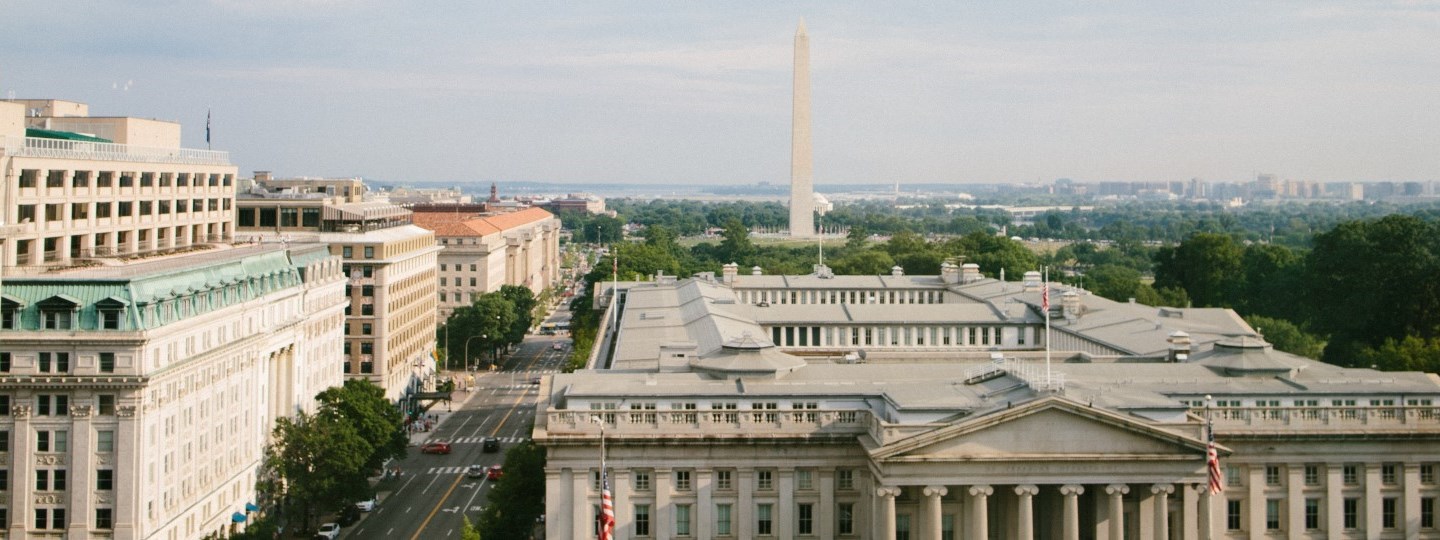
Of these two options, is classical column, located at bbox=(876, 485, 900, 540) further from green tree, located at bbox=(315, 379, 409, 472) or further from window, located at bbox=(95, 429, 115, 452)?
green tree, located at bbox=(315, 379, 409, 472)

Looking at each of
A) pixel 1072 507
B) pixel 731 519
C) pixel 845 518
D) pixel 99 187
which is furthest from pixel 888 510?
pixel 99 187

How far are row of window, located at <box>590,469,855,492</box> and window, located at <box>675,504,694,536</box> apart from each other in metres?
0.93

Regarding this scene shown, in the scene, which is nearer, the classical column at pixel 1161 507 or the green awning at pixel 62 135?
the classical column at pixel 1161 507

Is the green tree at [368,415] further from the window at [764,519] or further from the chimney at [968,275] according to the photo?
the chimney at [968,275]

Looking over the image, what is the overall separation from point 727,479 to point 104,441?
34163 millimetres

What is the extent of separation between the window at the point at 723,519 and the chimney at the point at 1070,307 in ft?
189

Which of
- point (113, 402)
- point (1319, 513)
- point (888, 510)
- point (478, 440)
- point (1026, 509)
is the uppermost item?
point (113, 402)

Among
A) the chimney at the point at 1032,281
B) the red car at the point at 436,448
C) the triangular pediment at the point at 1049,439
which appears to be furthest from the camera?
the chimney at the point at 1032,281

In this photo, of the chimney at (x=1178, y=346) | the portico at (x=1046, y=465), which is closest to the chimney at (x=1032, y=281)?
the chimney at (x=1178, y=346)

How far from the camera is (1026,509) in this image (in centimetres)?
6700

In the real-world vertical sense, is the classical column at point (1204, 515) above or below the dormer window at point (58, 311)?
below

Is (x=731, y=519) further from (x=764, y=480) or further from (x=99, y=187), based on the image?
(x=99, y=187)

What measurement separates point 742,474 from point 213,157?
2742 inches

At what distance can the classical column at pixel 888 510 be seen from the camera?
6662 centimetres
